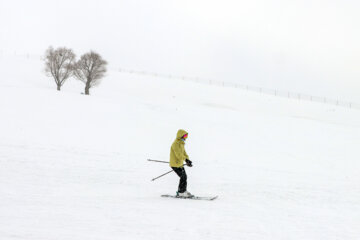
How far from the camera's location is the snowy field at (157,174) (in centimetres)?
681

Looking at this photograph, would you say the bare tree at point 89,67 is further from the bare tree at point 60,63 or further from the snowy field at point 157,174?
the snowy field at point 157,174

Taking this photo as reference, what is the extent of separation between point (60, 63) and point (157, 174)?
102ft

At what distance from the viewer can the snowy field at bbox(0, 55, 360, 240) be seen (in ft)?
22.4

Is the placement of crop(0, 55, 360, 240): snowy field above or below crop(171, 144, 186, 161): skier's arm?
below

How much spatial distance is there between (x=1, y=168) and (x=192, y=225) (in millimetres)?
7391

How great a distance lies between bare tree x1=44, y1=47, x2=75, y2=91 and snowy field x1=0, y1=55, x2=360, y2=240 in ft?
35.4

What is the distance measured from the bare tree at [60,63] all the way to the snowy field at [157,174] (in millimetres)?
10781

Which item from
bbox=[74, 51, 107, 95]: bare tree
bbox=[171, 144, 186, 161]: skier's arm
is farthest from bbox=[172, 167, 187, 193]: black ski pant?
bbox=[74, 51, 107, 95]: bare tree

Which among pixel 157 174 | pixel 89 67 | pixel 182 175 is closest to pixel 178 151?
pixel 182 175

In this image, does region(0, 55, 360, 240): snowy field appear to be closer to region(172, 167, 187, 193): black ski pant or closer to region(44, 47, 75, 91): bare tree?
region(172, 167, 187, 193): black ski pant

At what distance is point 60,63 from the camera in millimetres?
39781

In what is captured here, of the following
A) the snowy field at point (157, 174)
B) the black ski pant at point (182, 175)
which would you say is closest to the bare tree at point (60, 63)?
the snowy field at point (157, 174)

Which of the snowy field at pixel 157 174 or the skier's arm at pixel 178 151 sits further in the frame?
the skier's arm at pixel 178 151

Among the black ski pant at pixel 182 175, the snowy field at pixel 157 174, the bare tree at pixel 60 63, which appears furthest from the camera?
the bare tree at pixel 60 63
